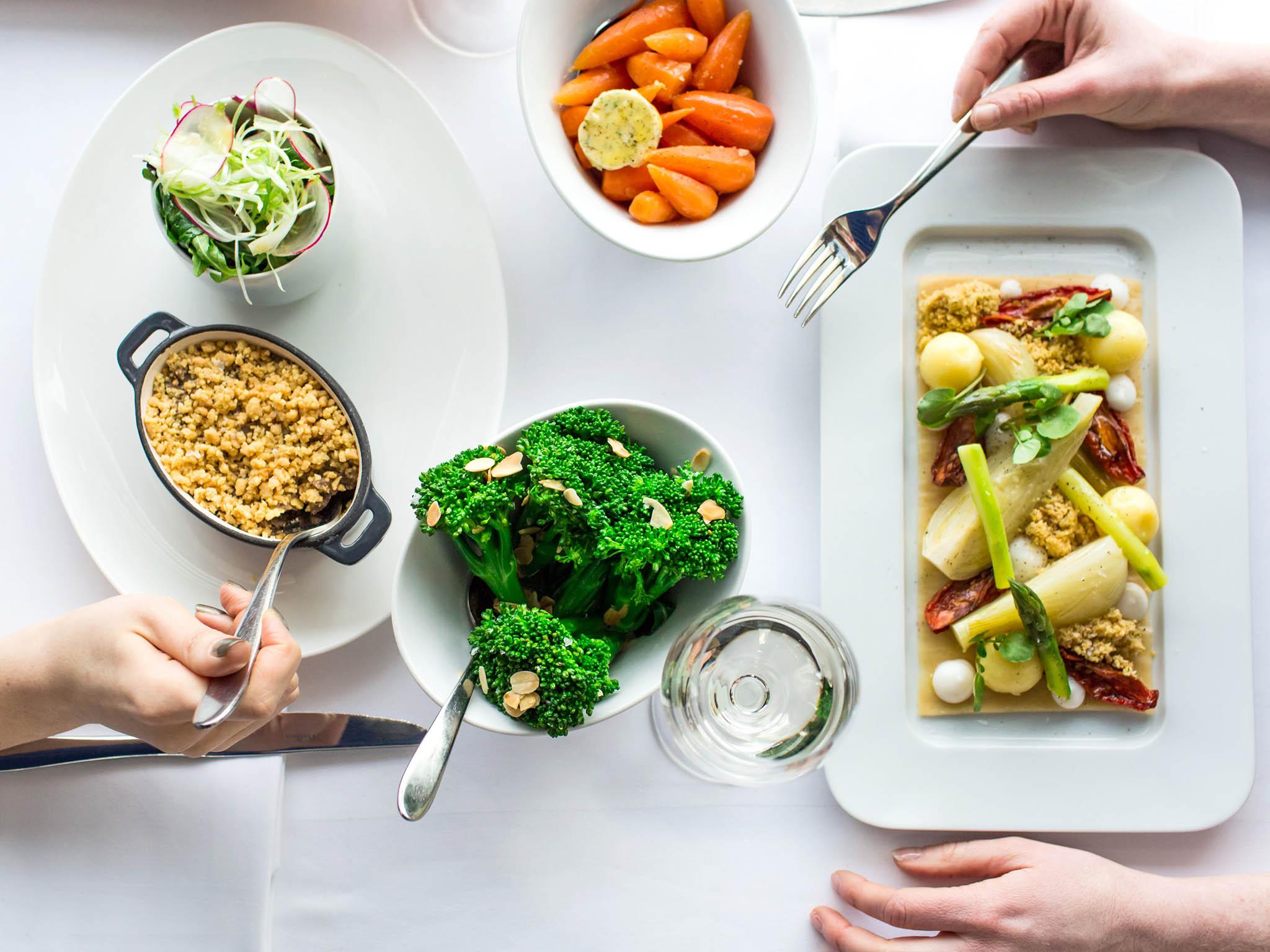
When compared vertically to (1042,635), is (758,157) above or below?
above

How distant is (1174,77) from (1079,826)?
3.23 ft

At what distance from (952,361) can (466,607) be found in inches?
27.2

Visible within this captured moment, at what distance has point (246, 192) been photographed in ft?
3.42

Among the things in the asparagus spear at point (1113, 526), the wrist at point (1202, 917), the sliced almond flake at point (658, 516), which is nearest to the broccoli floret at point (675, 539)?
the sliced almond flake at point (658, 516)

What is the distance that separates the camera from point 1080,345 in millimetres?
1233

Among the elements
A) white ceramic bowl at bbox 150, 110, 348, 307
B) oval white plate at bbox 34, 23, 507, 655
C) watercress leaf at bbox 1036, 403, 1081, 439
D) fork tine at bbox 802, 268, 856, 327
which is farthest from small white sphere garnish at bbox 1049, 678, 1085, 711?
white ceramic bowl at bbox 150, 110, 348, 307

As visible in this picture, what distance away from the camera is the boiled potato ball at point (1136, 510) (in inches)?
47.9

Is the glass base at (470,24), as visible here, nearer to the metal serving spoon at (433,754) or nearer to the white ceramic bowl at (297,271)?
the white ceramic bowl at (297,271)

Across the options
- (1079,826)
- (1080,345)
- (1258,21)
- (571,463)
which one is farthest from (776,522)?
(1258,21)

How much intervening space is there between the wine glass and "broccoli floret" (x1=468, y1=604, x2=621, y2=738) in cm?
9

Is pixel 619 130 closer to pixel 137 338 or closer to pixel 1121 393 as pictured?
pixel 137 338

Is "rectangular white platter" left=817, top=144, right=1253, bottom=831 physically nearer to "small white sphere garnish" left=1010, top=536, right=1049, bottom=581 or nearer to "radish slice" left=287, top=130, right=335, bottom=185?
"small white sphere garnish" left=1010, top=536, right=1049, bottom=581

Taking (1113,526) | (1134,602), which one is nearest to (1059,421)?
(1113,526)

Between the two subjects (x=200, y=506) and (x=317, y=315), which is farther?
(x=317, y=315)
